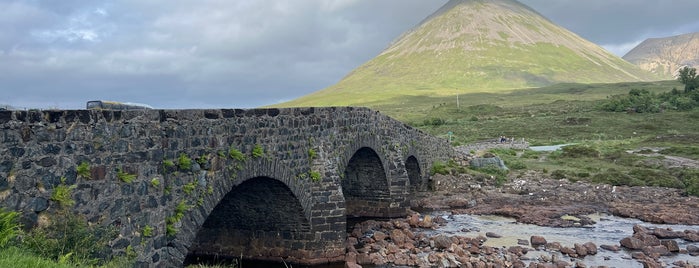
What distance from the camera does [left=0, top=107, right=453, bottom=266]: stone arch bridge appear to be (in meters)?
8.44

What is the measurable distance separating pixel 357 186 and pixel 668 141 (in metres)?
41.4

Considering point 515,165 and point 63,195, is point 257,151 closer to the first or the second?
point 63,195

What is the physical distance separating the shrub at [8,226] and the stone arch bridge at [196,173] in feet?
0.60

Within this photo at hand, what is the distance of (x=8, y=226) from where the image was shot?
7.70 m

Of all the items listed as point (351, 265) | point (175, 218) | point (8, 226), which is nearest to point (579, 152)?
point (351, 265)

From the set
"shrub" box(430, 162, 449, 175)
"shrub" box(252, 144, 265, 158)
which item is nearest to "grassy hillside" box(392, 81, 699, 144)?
"shrub" box(430, 162, 449, 175)

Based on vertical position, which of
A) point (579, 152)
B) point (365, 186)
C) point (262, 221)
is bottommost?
point (262, 221)

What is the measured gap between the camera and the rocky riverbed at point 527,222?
1825cm

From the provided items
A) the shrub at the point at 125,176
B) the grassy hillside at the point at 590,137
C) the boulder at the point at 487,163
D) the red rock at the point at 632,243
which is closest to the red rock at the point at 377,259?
the red rock at the point at 632,243

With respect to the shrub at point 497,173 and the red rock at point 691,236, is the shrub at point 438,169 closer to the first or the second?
the shrub at point 497,173

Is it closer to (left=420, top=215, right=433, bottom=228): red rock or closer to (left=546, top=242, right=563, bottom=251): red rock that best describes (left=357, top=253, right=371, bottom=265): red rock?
(left=420, top=215, right=433, bottom=228): red rock

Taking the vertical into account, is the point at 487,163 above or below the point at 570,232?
above

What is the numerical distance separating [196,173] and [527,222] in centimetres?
1687

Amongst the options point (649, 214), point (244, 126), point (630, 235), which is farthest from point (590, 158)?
point (244, 126)
